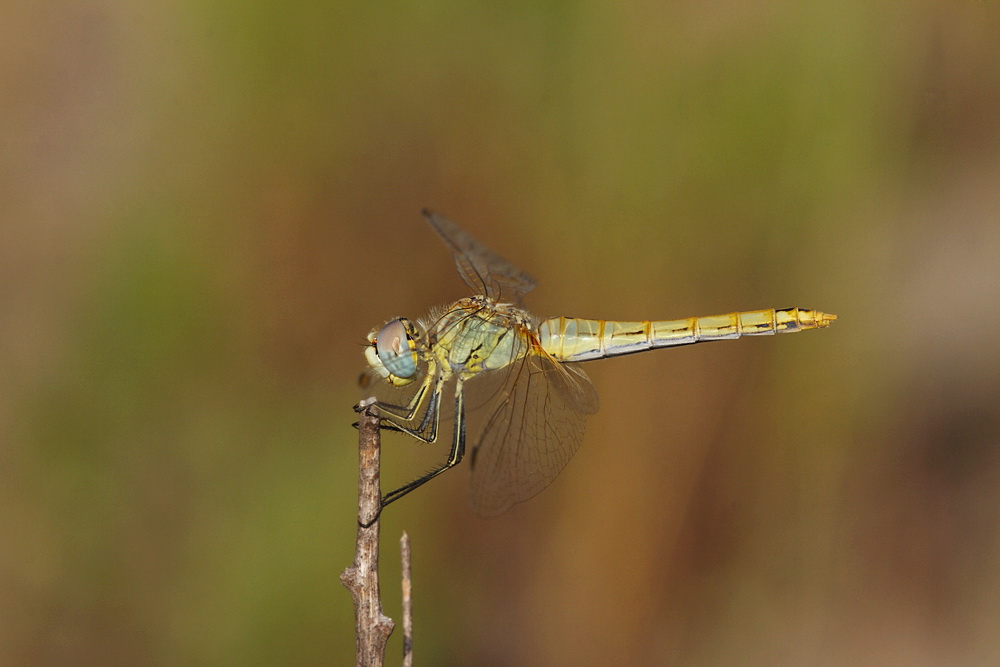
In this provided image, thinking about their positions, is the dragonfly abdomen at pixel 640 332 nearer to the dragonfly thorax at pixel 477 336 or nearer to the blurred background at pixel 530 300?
the dragonfly thorax at pixel 477 336

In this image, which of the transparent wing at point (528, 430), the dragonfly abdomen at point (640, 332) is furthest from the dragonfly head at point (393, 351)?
the dragonfly abdomen at point (640, 332)

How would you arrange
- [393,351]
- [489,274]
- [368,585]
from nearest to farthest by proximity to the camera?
1. [368,585]
2. [393,351]
3. [489,274]

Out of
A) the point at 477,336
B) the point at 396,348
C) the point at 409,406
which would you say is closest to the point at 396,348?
the point at 396,348

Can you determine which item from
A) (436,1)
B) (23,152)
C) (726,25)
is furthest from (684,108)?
(23,152)

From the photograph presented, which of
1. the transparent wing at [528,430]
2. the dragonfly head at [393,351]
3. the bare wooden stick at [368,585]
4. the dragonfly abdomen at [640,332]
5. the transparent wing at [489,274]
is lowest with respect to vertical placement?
the bare wooden stick at [368,585]

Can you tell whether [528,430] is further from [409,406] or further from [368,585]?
[368,585]

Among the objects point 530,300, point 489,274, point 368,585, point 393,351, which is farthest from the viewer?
point 530,300
